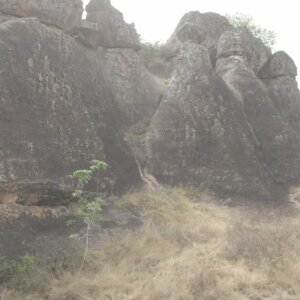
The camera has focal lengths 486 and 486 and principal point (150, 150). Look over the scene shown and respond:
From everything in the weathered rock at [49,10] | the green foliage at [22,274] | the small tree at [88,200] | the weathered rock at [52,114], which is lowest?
the green foliage at [22,274]

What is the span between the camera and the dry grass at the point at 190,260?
8680mm

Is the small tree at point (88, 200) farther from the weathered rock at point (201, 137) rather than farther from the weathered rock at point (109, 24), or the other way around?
the weathered rock at point (109, 24)

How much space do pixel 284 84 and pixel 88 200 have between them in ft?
43.1

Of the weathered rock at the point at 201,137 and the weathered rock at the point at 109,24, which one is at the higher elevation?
the weathered rock at the point at 109,24

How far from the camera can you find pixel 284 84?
21969 mm

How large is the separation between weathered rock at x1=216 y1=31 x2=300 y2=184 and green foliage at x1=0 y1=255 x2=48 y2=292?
10.3 metres

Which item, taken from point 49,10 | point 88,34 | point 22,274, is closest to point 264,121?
point 88,34

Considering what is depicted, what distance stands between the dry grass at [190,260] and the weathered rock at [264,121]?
4.11m

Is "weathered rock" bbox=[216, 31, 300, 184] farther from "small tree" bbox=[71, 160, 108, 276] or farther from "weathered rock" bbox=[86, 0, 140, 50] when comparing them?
"small tree" bbox=[71, 160, 108, 276]

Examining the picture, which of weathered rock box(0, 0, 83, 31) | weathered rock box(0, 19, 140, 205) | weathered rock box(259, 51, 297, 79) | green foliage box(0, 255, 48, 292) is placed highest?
weathered rock box(0, 0, 83, 31)

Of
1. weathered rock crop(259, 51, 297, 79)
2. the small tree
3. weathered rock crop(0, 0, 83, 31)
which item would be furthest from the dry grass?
weathered rock crop(259, 51, 297, 79)

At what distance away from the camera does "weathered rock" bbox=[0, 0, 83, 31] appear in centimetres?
1455

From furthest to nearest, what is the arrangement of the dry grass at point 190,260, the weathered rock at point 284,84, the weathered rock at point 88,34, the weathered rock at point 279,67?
the weathered rock at point 279,67, the weathered rock at point 284,84, the weathered rock at point 88,34, the dry grass at point 190,260

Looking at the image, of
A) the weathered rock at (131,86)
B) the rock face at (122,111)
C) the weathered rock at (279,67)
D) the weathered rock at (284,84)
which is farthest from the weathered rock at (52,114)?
the weathered rock at (279,67)
